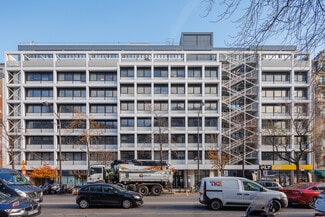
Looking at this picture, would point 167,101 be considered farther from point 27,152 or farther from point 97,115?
point 27,152

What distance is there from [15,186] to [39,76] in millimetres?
41295

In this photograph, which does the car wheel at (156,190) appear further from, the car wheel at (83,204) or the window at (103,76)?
the window at (103,76)

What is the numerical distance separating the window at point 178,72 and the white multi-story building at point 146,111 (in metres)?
0.16

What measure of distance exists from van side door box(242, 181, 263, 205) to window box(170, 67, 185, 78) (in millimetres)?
36729

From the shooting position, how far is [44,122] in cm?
5300

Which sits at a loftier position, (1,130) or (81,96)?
(81,96)

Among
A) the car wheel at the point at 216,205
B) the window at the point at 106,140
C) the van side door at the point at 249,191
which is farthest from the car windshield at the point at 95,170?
the window at the point at 106,140

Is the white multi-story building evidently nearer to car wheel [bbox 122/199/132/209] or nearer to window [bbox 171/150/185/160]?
window [bbox 171/150/185/160]

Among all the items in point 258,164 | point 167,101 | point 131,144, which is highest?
point 167,101

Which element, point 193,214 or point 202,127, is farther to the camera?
point 202,127

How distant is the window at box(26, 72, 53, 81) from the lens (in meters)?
53.7

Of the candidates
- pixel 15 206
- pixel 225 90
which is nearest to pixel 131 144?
pixel 225 90

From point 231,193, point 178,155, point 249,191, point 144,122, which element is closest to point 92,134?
point 144,122

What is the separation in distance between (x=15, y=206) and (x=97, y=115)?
138ft
